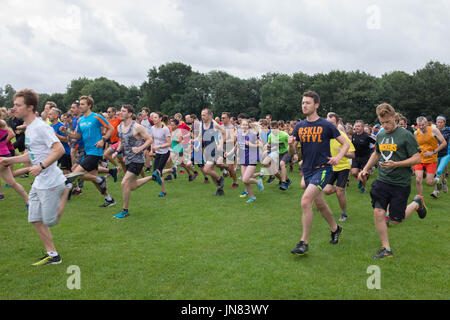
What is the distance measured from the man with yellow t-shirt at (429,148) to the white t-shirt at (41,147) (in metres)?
8.56

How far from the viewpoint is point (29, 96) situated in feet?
14.9

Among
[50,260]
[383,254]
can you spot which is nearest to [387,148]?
[383,254]

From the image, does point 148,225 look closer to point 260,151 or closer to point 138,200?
point 138,200

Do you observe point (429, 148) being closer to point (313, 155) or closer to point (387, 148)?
point (387, 148)

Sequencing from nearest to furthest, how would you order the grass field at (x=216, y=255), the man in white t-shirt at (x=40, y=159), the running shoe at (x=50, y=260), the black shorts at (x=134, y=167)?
the grass field at (x=216, y=255), the man in white t-shirt at (x=40, y=159), the running shoe at (x=50, y=260), the black shorts at (x=134, y=167)

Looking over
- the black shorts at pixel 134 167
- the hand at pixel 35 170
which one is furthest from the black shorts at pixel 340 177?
the hand at pixel 35 170

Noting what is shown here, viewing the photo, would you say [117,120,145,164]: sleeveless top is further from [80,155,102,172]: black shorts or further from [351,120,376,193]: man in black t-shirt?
[351,120,376,193]: man in black t-shirt

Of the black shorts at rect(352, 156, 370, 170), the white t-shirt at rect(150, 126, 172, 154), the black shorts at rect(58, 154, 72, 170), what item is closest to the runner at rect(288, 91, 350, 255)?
the black shorts at rect(352, 156, 370, 170)

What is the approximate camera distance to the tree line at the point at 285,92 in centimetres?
5097

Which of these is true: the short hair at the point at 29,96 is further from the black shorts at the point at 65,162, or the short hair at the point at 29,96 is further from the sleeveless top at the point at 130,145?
the black shorts at the point at 65,162

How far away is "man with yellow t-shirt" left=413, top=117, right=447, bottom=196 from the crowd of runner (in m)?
0.02

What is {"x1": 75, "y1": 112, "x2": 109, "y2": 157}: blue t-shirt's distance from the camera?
7668 millimetres
